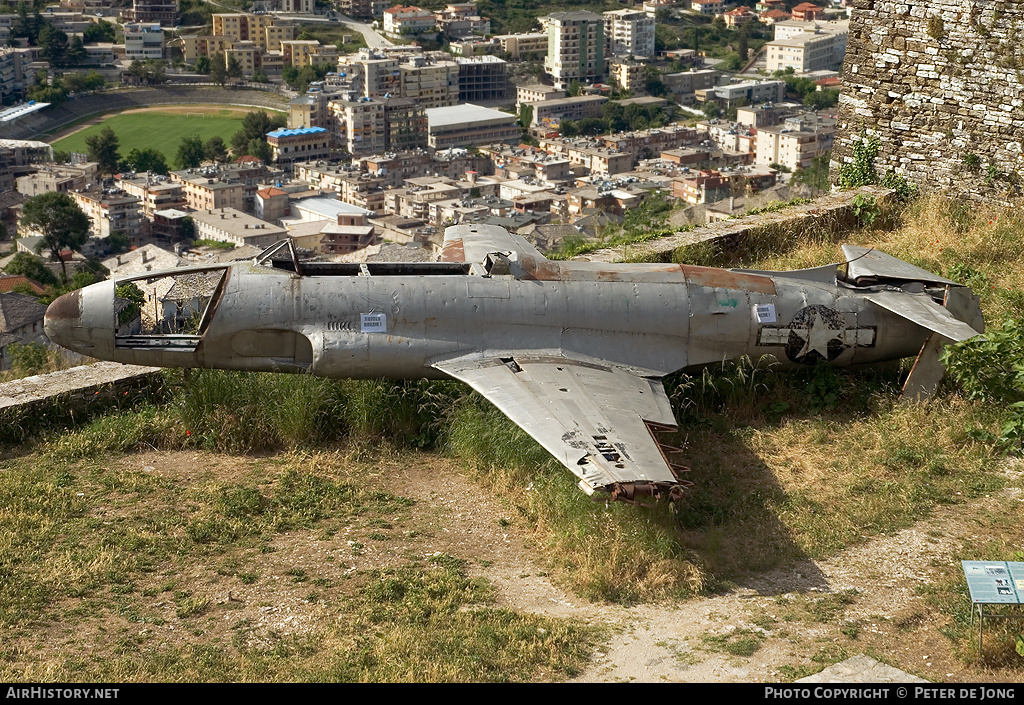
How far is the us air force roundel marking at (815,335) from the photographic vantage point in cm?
995

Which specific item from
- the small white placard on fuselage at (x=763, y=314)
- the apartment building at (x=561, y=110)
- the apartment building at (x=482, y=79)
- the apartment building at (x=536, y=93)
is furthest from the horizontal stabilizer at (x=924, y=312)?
the apartment building at (x=482, y=79)

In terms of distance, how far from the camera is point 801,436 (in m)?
9.57

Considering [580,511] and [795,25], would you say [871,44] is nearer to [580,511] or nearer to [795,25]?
[580,511]

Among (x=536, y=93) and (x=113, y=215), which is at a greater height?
(x=536, y=93)

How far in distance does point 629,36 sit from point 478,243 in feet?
505

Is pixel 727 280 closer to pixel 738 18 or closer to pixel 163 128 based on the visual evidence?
pixel 163 128

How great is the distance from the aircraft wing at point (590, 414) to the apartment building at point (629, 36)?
503 ft

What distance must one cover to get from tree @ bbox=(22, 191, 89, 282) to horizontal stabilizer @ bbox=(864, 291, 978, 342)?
236 ft

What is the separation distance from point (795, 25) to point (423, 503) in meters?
171

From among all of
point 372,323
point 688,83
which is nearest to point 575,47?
point 688,83

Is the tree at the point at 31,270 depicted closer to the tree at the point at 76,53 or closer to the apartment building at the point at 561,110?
the apartment building at the point at 561,110

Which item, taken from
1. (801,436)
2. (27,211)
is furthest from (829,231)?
(27,211)

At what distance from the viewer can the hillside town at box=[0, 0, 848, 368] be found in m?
88.9

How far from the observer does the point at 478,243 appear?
37.4 feet
